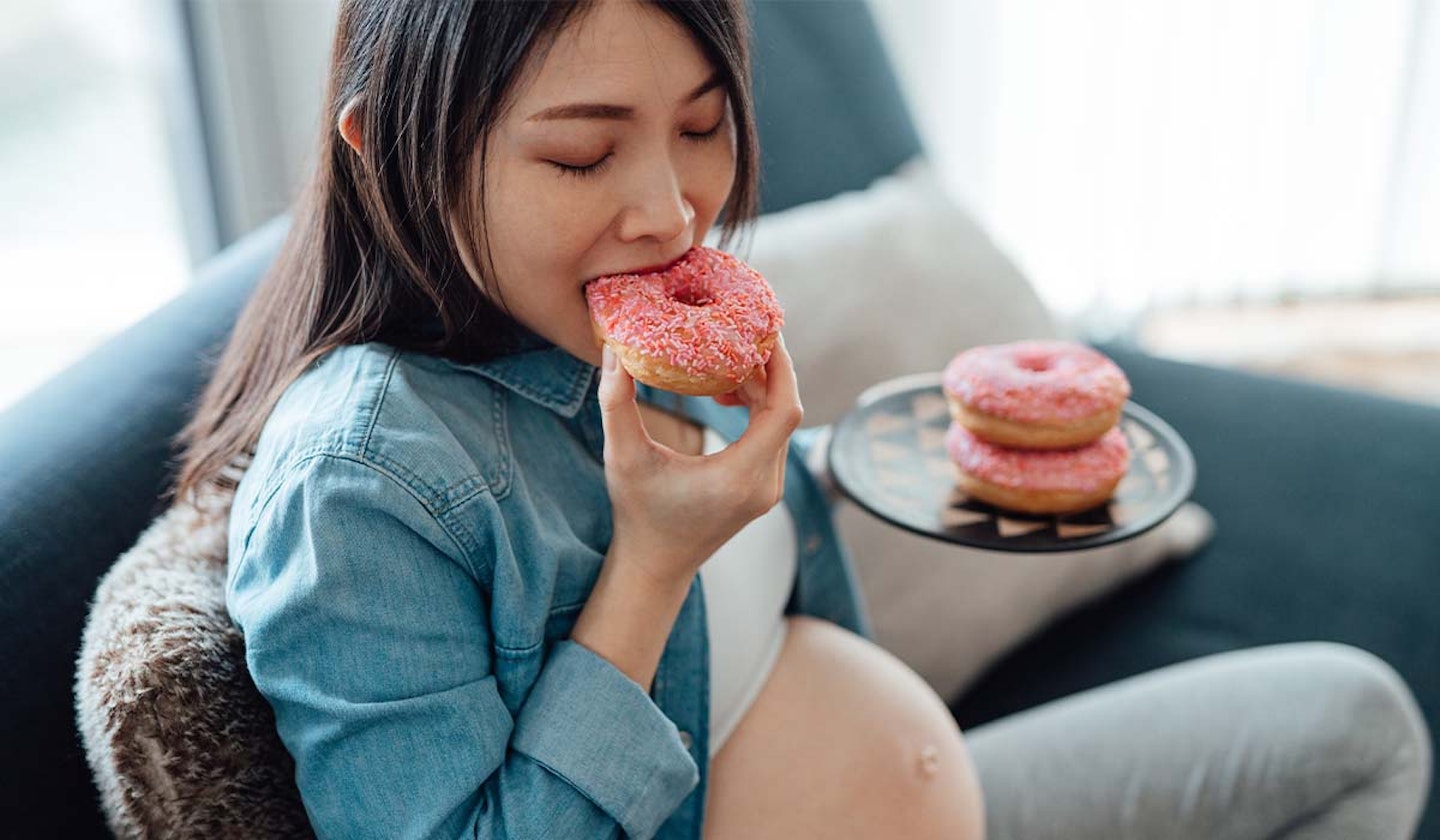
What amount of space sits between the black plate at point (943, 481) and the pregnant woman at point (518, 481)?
0.18 metres

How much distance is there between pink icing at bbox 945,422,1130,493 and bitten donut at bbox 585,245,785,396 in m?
0.38

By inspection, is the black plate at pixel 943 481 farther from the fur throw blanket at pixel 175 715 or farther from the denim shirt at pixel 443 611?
the fur throw blanket at pixel 175 715

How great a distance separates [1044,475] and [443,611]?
629 mm

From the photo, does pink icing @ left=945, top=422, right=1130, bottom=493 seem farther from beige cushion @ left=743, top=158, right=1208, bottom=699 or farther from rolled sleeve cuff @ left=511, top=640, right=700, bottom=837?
rolled sleeve cuff @ left=511, top=640, right=700, bottom=837

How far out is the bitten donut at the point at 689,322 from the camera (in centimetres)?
81

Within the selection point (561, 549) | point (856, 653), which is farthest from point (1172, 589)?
point (561, 549)

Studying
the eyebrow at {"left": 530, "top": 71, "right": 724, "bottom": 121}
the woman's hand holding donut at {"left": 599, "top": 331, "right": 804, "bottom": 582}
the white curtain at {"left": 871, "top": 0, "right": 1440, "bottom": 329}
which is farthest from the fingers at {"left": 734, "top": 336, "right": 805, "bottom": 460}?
the white curtain at {"left": 871, "top": 0, "right": 1440, "bottom": 329}

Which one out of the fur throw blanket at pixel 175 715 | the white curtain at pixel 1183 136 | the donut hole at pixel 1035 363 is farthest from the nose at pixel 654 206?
the white curtain at pixel 1183 136

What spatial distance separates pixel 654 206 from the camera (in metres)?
0.81

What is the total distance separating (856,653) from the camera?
1.13 m

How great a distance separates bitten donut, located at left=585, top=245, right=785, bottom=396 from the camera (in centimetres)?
81

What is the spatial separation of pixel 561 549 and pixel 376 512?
156mm

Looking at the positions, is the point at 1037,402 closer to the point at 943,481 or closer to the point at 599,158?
the point at 943,481

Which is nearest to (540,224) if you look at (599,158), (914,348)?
(599,158)
